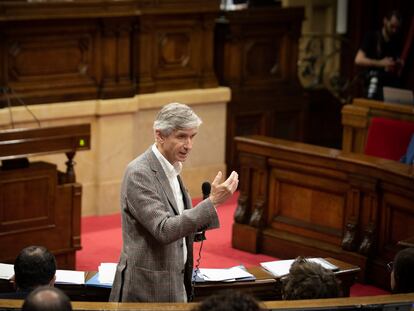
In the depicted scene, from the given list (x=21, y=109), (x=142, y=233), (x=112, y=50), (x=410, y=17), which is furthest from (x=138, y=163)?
(x=410, y=17)

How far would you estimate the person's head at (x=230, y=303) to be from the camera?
9.43 feet

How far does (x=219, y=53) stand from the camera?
387 inches

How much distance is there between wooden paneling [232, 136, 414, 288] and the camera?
22.2ft

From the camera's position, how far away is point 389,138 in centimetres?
788

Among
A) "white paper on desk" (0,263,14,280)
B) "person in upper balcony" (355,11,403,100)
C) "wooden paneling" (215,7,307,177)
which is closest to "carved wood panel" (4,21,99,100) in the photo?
"wooden paneling" (215,7,307,177)

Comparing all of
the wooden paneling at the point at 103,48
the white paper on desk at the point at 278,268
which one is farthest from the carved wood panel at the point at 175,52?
the white paper on desk at the point at 278,268

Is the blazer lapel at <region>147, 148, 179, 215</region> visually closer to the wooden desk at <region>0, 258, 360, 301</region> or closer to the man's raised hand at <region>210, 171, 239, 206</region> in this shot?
the man's raised hand at <region>210, 171, 239, 206</region>

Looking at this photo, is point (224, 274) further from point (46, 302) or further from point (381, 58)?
point (381, 58)

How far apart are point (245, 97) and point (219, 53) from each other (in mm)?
519

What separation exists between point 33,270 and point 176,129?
83 cm

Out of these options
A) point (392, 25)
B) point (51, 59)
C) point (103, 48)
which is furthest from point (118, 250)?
point (392, 25)

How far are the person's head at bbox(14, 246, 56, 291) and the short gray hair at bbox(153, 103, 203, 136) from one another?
71cm

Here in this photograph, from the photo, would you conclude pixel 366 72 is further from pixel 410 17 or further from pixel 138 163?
pixel 138 163

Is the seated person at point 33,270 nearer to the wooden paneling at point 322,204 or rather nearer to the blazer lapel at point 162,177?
the blazer lapel at point 162,177
